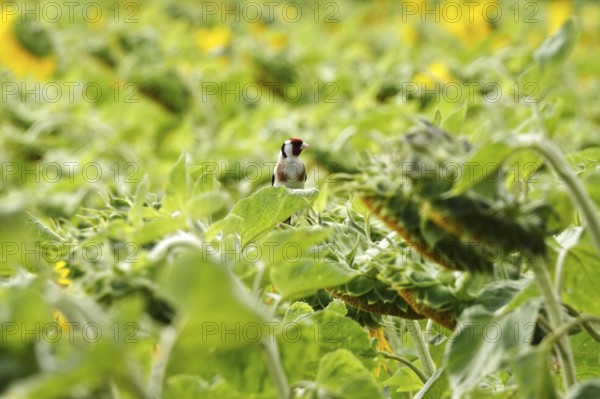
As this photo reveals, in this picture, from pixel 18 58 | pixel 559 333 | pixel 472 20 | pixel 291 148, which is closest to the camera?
pixel 559 333

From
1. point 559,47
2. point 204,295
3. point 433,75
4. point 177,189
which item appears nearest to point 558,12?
point 433,75

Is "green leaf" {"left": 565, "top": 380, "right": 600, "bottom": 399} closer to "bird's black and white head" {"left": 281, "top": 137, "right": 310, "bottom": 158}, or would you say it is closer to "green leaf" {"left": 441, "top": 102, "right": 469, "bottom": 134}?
"green leaf" {"left": 441, "top": 102, "right": 469, "bottom": 134}

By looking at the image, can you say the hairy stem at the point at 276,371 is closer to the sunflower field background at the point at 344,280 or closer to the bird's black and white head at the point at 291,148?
the sunflower field background at the point at 344,280

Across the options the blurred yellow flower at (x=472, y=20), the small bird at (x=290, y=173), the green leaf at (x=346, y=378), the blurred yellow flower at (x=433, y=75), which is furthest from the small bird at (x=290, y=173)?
the blurred yellow flower at (x=472, y=20)

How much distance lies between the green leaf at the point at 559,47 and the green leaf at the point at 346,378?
0.29m

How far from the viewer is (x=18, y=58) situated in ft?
12.0

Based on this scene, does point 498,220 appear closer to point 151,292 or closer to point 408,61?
point 151,292

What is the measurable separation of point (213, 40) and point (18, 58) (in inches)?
37.0

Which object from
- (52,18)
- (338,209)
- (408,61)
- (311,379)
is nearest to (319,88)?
(408,61)

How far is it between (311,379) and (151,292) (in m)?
0.24

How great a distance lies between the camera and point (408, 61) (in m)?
3.36

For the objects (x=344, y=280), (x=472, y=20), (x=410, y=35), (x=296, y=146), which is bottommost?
(x=410, y=35)

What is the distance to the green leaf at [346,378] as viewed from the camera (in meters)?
0.69

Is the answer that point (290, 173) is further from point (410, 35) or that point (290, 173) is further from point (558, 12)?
point (558, 12)
